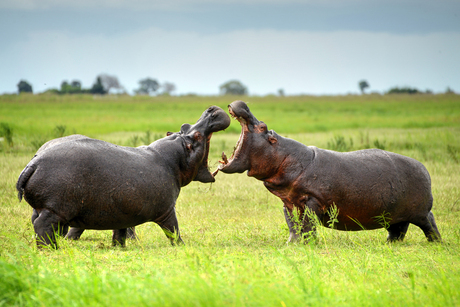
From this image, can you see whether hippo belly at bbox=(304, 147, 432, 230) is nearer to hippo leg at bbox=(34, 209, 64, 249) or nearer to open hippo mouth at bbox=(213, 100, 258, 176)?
open hippo mouth at bbox=(213, 100, 258, 176)

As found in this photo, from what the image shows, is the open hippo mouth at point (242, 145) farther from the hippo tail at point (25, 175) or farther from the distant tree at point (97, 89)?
the distant tree at point (97, 89)

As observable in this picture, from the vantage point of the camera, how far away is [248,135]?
559cm

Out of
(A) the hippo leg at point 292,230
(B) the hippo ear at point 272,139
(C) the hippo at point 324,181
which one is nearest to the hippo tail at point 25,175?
(C) the hippo at point 324,181

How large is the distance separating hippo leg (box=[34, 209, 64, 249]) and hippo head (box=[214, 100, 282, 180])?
2.01 m

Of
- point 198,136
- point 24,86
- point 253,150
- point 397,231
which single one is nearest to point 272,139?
point 253,150

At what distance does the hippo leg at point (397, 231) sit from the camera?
6133 millimetres

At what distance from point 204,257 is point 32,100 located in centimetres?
3757

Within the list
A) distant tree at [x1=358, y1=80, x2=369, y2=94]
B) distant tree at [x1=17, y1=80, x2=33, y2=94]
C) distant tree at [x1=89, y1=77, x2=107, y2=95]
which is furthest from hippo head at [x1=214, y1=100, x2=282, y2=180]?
distant tree at [x1=358, y1=80, x2=369, y2=94]

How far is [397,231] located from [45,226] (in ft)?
14.3

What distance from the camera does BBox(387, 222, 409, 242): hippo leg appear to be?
241 inches

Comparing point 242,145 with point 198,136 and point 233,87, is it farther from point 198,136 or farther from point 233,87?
point 233,87

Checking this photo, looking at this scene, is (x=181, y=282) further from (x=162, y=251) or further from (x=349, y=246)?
(x=349, y=246)

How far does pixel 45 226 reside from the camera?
16.1 feet

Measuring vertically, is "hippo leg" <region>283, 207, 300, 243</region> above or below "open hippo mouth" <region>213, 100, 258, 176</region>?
below
